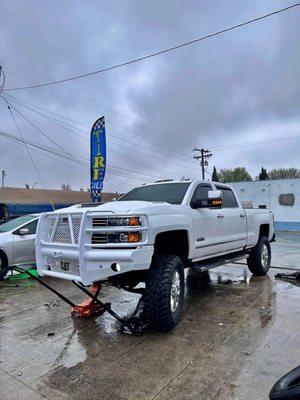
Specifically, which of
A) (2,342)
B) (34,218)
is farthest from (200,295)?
(34,218)

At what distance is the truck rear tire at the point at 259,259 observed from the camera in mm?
7992

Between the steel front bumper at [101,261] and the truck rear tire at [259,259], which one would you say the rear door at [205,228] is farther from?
the truck rear tire at [259,259]

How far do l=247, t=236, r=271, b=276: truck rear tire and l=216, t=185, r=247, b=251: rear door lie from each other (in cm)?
89

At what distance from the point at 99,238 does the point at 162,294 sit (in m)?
1.02

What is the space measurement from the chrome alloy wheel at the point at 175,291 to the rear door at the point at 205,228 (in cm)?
67

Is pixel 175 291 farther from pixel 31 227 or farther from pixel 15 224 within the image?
pixel 15 224

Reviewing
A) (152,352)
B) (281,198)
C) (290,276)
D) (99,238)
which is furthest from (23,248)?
(281,198)

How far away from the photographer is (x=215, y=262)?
605 cm

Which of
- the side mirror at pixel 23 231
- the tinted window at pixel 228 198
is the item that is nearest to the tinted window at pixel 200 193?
the tinted window at pixel 228 198

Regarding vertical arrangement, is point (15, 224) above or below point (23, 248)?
above

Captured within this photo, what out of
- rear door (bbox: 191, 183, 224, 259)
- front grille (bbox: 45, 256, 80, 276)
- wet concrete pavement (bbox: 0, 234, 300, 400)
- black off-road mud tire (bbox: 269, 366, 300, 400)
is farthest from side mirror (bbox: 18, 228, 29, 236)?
black off-road mud tire (bbox: 269, 366, 300, 400)

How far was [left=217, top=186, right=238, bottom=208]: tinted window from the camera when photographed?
22.8 ft

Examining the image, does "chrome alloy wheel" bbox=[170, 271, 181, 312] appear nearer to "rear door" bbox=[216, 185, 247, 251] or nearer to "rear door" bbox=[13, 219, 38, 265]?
"rear door" bbox=[216, 185, 247, 251]

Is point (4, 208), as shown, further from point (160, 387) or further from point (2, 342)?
point (160, 387)
